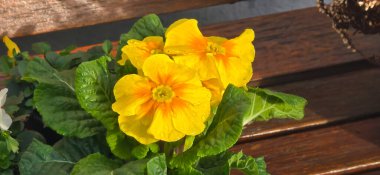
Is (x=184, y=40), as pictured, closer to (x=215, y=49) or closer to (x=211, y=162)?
(x=215, y=49)

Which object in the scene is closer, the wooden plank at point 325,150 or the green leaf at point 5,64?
the green leaf at point 5,64

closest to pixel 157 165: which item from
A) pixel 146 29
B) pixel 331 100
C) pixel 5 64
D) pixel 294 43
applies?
pixel 146 29

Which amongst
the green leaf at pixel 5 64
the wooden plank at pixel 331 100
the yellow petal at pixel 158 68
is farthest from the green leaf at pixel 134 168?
the wooden plank at pixel 331 100

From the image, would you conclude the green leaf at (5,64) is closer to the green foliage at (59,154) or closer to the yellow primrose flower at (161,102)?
the green foliage at (59,154)

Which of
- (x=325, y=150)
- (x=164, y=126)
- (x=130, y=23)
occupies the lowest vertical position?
(x=130, y=23)

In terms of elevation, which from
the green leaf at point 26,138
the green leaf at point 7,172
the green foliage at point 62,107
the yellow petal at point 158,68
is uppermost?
the yellow petal at point 158,68

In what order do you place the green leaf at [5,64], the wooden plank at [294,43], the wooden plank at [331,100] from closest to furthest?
the green leaf at [5,64] → the wooden plank at [331,100] → the wooden plank at [294,43]
